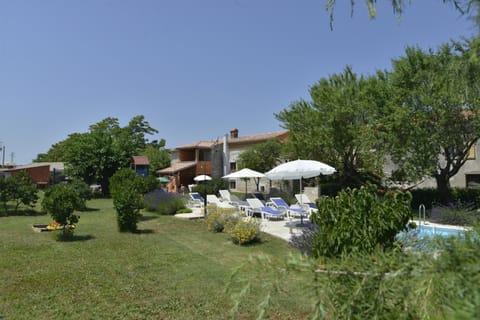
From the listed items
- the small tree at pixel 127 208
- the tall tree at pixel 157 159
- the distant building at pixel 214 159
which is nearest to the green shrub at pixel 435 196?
the small tree at pixel 127 208

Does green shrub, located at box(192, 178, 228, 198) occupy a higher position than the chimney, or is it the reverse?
the chimney

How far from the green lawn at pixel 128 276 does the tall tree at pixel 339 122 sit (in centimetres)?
982

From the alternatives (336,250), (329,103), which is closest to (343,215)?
(336,250)

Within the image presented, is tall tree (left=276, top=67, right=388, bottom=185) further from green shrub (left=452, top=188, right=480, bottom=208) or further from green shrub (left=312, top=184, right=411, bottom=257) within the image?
green shrub (left=312, top=184, right=411, bottom=257)

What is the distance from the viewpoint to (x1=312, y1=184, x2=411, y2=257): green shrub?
3.52 m

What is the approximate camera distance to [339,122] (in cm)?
2047

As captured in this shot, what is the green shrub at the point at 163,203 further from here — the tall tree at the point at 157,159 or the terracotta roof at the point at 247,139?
the tall tree at the point at 157,159

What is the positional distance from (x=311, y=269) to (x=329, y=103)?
788 inches

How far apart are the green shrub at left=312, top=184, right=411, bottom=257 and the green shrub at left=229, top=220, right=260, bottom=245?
614cm

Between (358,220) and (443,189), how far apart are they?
16607 millimetres

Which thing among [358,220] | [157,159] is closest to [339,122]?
[358,220]

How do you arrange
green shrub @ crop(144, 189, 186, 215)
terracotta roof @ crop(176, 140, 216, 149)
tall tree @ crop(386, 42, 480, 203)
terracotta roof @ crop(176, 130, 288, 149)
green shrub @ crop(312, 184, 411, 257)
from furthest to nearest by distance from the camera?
terracotta roof @ crop(176, 140, 216, 149), terracotta roof @ crop(176, 130, 288, 149), green shrub @ crop(144, 189, 186, 215), tall tree @ crop(386, 42, 480, 203), green shrub @ crop(312, 184, 411, 257)

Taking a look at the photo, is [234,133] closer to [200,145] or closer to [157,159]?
[200,145]

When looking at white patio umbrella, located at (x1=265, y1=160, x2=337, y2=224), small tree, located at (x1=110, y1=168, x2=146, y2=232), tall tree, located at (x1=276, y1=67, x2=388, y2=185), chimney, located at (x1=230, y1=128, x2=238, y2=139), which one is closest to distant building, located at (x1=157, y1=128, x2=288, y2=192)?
chimney, located at (x1=230, y1=128, x2=238, y2=139)
